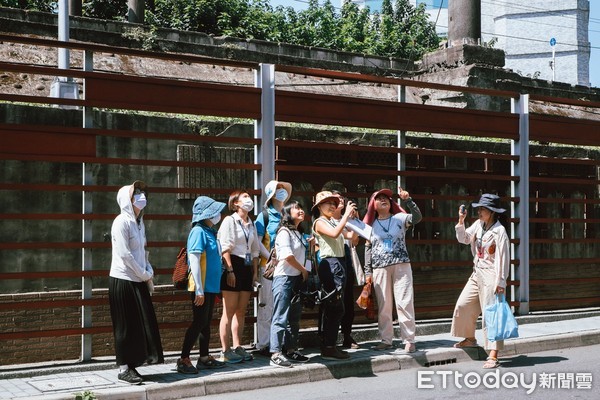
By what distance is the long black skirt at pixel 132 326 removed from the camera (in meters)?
8.30

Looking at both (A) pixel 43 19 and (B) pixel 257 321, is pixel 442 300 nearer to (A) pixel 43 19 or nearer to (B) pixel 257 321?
→ (B) pixel 257 321

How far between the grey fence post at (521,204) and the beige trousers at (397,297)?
11.8 feet

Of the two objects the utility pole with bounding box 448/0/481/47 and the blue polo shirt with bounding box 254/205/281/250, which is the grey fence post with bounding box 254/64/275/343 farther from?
the utility pole with bounding box 448/0/481/47

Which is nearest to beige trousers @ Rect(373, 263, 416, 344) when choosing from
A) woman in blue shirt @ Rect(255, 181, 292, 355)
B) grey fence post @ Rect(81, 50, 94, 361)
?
woman in blue shirt @ Rect(255, 181, 292, 355)

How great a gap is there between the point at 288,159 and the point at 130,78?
2.53 metres

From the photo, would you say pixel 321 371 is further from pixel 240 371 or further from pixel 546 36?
pixel 546 36

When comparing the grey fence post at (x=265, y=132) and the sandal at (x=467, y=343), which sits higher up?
the grey fence post at (x=265, y=132)

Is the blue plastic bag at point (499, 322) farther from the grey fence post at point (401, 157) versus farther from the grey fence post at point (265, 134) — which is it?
the grey fence post at point (265, 134)

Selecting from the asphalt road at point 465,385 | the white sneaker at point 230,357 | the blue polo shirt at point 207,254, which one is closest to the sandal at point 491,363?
the asphalt road at point 465,385

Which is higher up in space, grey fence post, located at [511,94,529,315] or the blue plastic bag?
grey fence post, located at [511,94,529,315]

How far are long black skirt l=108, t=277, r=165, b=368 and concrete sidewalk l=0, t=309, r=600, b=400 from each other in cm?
28

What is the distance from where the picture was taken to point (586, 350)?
438 inches

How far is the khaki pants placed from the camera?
984 cm

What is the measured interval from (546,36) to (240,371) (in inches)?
2416
